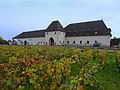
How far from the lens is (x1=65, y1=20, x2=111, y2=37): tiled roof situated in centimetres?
5709

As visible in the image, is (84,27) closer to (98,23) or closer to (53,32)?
(98,23)

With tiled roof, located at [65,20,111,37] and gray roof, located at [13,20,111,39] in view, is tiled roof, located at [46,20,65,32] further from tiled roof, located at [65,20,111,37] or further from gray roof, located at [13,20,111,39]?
tiled roof, located at [65,20,111,37]

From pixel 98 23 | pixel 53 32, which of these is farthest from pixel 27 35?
pixel 98 23

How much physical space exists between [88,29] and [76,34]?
4.15 metres

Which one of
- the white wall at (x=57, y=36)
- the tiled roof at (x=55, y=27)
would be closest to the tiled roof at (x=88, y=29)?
the white wall at (x=57, y=36)

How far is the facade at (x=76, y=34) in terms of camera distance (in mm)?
56750

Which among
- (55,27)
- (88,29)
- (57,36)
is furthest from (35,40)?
(88,29)

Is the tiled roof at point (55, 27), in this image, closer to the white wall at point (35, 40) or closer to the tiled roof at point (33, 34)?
the tiled roof at point (33, 34)

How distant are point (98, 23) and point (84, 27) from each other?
189 inches

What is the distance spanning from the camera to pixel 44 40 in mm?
66000

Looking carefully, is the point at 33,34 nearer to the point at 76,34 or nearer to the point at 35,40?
the point at 35,40

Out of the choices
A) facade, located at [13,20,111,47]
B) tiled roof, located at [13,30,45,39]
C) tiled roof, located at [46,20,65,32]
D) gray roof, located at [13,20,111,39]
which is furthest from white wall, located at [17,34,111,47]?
tiled roof, located at [13,30,45,39]

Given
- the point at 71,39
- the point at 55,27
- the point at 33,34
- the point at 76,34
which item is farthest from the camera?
the point at 33,34

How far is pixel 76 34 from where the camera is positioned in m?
62.3
